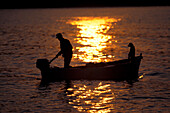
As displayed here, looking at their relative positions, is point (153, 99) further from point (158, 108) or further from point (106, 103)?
point (106, 103)

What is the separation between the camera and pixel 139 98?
626 inches

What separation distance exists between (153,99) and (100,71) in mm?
4452

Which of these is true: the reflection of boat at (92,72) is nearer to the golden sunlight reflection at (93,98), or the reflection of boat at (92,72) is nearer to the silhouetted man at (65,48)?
the silhouetted man at (65,48)

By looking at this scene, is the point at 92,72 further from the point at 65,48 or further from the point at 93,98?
the point at 93,98

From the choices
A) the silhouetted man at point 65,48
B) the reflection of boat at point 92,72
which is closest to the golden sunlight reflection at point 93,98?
the reflection of boat at point 92,72

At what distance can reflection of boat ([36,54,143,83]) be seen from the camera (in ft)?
63.3

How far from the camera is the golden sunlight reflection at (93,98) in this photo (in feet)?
47.0

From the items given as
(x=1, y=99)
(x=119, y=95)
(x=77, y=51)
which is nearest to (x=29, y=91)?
(x=1, y=99)

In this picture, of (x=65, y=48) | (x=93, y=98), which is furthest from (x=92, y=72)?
(x=93, y=98)

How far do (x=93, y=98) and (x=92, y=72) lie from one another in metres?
3.66

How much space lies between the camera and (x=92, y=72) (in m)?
19.4

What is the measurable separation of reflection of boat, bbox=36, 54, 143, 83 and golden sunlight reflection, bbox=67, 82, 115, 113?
Result: 3.15 feet

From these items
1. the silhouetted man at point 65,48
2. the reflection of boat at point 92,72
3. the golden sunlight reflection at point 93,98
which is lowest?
the golden sunlight reflection at point 93,98

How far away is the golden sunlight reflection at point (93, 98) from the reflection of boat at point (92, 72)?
0.96 m
